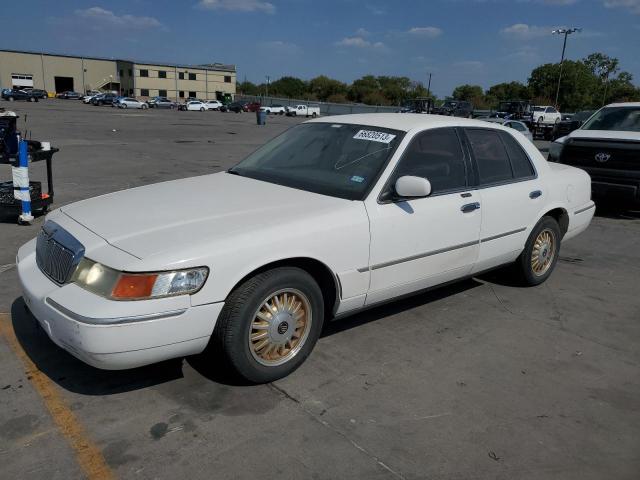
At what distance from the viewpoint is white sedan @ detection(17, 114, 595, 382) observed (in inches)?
112

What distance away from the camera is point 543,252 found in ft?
17.4

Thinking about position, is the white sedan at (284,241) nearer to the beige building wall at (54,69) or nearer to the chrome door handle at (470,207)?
the chrome door handle at (470,207)

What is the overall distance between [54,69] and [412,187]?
103887 mm

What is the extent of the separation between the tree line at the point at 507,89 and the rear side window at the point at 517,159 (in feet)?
173

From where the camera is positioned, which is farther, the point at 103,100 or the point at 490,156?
the point at 103,100

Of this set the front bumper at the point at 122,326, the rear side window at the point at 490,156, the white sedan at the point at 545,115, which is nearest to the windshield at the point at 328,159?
the rear side window at the point at 490,156

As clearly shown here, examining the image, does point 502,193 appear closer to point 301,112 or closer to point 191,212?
point 191,212

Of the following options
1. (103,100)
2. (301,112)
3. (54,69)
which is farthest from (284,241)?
(54,69)

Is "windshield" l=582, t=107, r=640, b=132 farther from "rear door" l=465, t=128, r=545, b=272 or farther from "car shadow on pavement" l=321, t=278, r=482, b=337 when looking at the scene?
"car shadow on pavement" l=321, t=278, r=482, b=337

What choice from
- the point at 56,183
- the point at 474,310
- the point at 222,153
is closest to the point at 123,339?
the point at 474,310

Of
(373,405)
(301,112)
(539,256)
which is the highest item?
(301,112)

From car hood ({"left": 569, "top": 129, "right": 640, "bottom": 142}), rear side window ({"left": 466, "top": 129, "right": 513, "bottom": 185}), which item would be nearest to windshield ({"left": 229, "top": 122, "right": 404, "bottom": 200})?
rear side window ({"left": 466, "top": 129, "right": 513, "bottom": 185})

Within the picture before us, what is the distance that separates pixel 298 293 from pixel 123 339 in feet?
3.50

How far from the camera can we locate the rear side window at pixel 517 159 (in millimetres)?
4871
